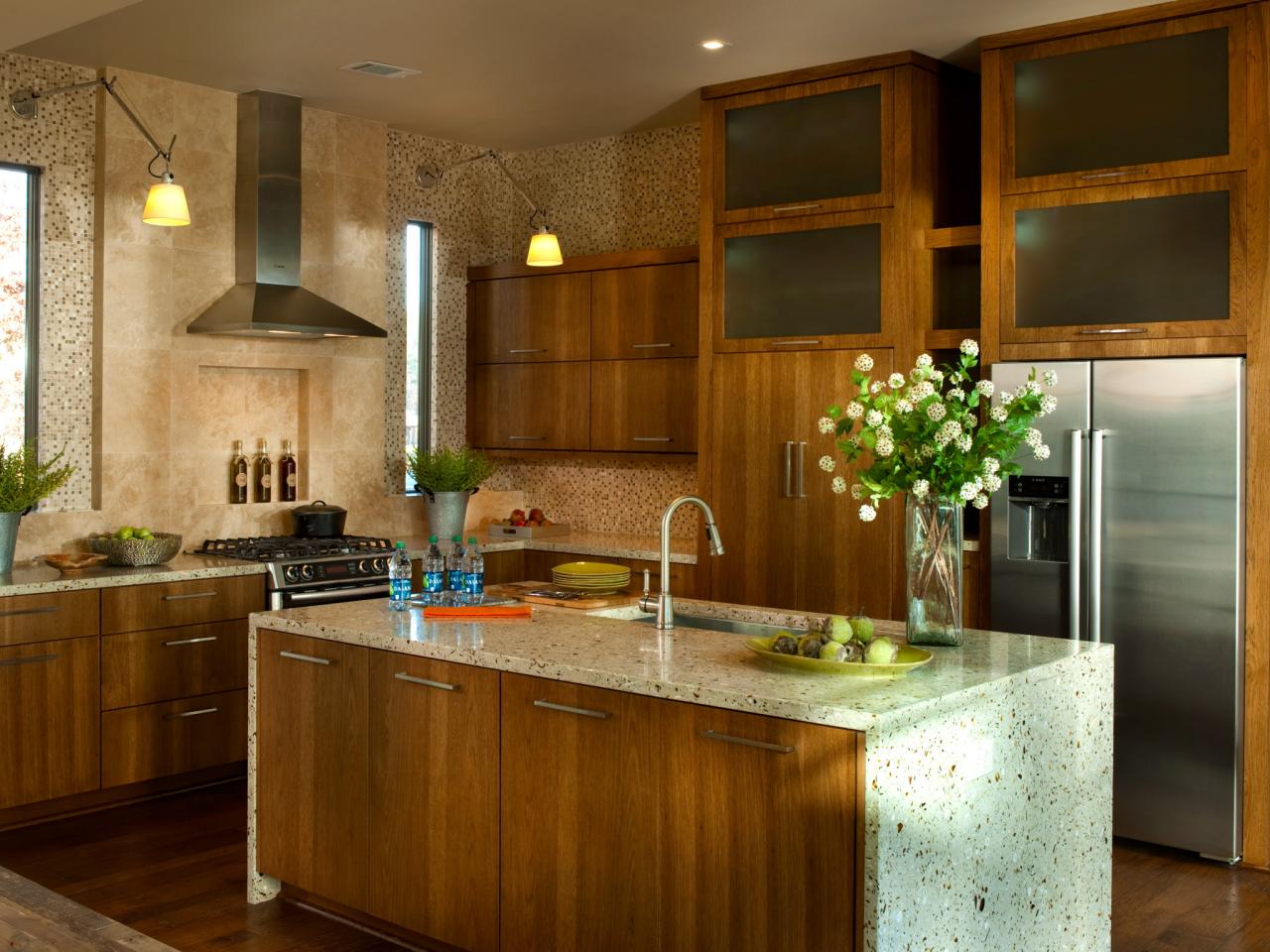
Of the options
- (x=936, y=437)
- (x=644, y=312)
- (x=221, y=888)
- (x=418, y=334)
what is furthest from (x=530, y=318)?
(x=936, y=437)

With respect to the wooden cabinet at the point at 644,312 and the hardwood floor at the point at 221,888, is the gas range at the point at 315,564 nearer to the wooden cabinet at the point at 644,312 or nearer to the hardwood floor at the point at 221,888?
the hardwood floor at the point at 221,888

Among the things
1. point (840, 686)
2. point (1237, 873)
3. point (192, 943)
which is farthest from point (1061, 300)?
point (192, 943)

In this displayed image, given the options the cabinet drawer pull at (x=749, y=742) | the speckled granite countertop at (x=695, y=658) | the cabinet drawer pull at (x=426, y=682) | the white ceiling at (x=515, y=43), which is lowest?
the cabinet drawer pull at (x=749, y=742)

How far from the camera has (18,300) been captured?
17.2ft

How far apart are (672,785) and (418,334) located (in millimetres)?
4370

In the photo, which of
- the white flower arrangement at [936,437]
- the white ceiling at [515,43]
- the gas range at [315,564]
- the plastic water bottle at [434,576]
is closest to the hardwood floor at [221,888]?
the gas range at [315,564]

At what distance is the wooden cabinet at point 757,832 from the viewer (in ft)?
8.05

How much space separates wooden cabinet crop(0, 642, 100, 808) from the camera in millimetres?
4453

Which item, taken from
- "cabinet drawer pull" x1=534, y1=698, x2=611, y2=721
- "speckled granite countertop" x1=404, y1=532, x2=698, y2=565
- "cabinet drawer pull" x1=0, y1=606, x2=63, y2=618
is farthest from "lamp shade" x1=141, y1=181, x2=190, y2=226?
"cabinet drawer pull" x1=534, y1=698, x2=611, y2=721

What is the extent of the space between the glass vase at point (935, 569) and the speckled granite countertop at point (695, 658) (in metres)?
0.07

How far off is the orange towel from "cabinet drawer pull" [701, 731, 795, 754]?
1029 millimetres

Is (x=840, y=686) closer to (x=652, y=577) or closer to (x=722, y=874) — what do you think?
(x=722, y=874)

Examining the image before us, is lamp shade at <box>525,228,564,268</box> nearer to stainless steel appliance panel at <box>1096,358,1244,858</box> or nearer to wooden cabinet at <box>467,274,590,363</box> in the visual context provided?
wooden cabinet at <box>467,274,590,363</box>

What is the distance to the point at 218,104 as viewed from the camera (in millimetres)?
5691
